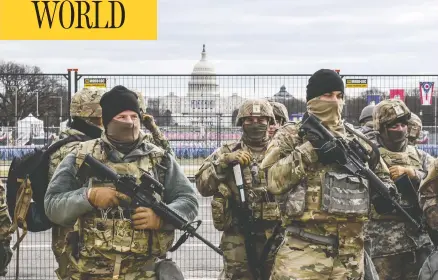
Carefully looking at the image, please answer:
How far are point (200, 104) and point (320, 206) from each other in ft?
25.3

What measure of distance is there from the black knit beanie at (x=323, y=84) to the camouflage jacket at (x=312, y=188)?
13.7 inches

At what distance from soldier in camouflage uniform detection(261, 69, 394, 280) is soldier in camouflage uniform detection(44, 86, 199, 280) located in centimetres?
66

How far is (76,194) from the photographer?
500 centimetres

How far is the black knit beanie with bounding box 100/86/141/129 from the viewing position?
5.15 m

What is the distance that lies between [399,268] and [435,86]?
6.54 metres

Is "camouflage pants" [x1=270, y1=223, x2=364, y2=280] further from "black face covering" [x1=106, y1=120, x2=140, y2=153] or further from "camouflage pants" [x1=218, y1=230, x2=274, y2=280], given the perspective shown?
"black face covering" [x1=106, y1=120, x2=140, y2=153]

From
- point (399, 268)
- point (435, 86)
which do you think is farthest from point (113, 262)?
point (435, 86)

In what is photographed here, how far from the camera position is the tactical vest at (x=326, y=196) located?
529 centimetres

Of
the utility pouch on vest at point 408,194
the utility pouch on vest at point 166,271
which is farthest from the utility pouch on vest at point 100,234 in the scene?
the utility pouch on vest at point 408,194

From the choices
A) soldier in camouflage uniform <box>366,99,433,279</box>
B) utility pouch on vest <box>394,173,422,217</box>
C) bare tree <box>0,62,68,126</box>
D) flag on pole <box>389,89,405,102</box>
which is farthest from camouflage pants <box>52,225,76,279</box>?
flag on pole <box>389,89,405,102</box>

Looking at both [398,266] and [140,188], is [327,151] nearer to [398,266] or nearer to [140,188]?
[140,188]

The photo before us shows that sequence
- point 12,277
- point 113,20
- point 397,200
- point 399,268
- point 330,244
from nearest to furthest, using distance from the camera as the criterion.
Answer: point 330,244, point 397,200, point 399,268, point 12,277, point 113,20

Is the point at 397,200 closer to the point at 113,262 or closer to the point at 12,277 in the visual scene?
the point at 113,262

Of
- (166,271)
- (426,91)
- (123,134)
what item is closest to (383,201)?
(166,271)
